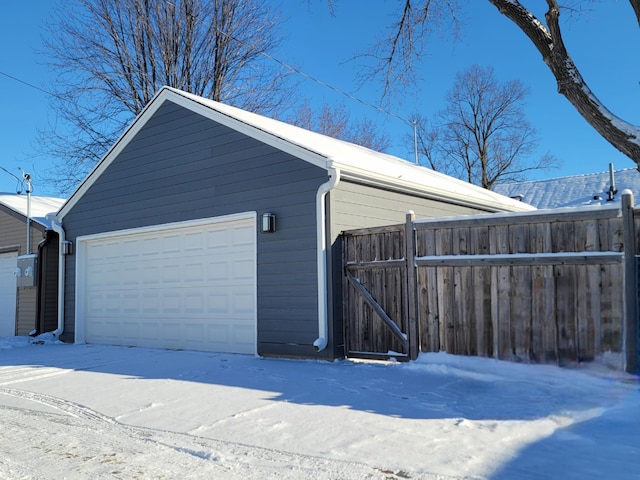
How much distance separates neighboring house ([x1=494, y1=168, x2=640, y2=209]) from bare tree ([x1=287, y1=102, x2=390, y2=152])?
24.1 ft

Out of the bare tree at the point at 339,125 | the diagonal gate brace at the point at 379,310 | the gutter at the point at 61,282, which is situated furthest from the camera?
the bare tree at the point at 339,125

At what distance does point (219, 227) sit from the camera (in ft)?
28.8

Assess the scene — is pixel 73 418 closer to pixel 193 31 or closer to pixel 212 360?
pixel 212 360

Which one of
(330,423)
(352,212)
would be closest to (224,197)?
(352,212)

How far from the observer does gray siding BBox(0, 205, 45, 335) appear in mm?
12703

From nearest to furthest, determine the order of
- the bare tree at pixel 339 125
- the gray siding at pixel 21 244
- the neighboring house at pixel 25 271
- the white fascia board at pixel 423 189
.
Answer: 1. the white fascia board at pixel 423 189
2. the neighboring house at pixel 25 271
3. the gray siding at pixel 21 244
4. the bare tree at pixel 339 125

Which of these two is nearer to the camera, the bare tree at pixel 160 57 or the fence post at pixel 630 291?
the fence post at pixel 630 291

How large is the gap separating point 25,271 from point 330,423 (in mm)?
10820

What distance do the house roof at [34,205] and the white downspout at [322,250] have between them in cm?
806

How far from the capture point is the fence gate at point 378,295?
22.1ft

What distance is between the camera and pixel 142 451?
375 cm

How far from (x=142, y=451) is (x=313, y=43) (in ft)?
42.2

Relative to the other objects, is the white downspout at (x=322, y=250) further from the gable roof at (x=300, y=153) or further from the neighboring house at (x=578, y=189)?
the neighboring house at (x=578, y=189)

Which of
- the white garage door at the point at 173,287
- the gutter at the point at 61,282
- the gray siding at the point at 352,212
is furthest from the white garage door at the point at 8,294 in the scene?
the gray siding at the point at 352,212
